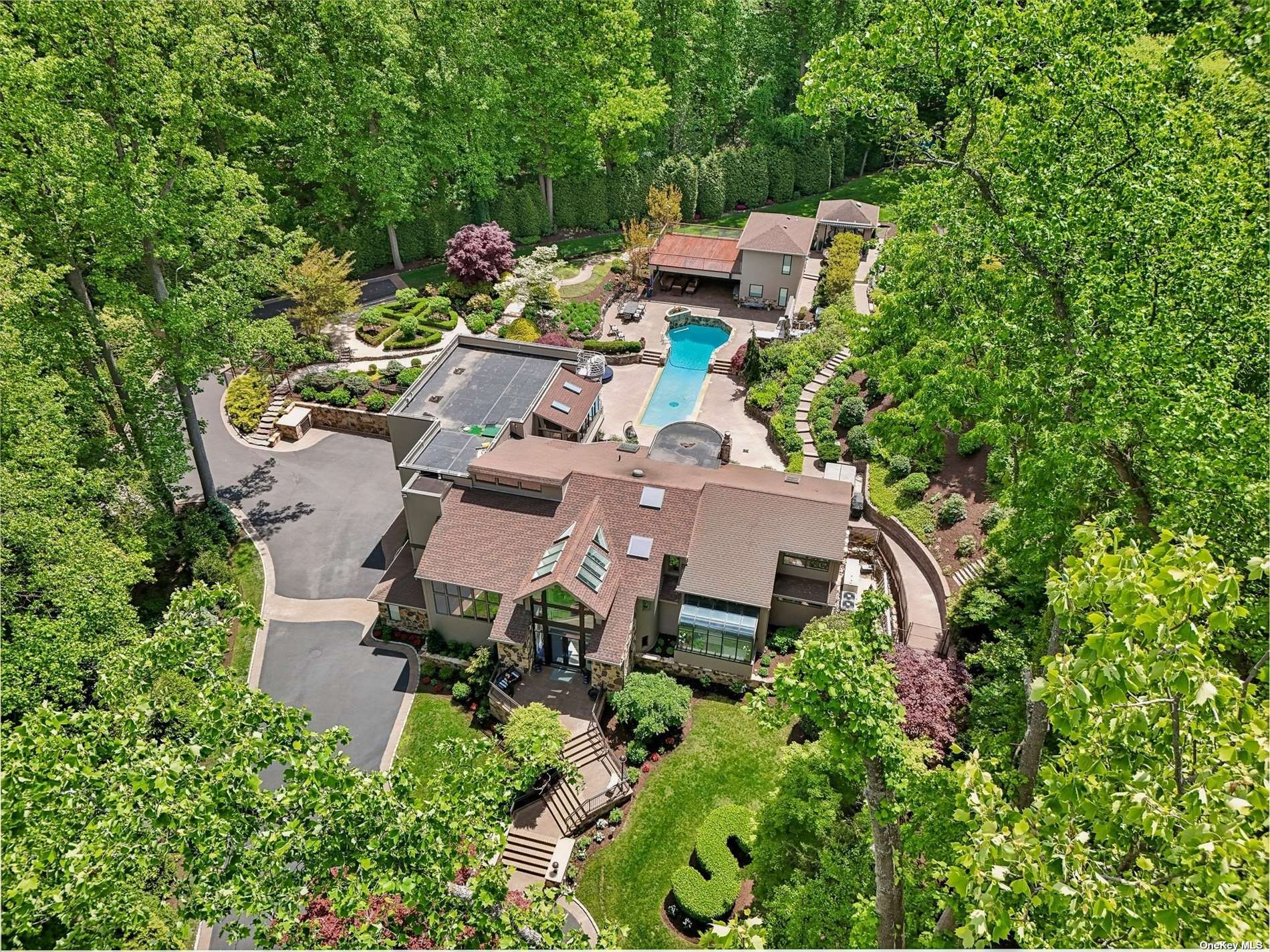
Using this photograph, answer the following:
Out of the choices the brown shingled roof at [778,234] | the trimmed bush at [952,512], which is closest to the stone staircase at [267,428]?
the brown shingled roof at [778,234]

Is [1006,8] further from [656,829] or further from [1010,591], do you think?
[656,829]

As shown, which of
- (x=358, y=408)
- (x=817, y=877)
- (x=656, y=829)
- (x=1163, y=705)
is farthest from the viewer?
(x=358, y=408)

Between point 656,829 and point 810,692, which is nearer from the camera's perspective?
point 810,692

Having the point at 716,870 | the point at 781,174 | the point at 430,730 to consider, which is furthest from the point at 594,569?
the point at 781,174

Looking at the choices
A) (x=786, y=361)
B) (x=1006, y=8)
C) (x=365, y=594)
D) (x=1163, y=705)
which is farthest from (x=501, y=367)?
(x=1163, y=705)

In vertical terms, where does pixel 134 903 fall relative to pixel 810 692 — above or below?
below

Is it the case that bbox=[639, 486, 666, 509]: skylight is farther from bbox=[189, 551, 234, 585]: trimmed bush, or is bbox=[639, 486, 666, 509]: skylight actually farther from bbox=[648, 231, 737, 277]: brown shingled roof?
bbox=[648, 231, 737, 277]: brown shingled roof

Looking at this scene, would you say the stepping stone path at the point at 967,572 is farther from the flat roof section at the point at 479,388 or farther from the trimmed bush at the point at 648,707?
the flat roof section at the point at 479,388

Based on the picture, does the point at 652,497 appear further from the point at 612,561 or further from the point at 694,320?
the point at 694,320
